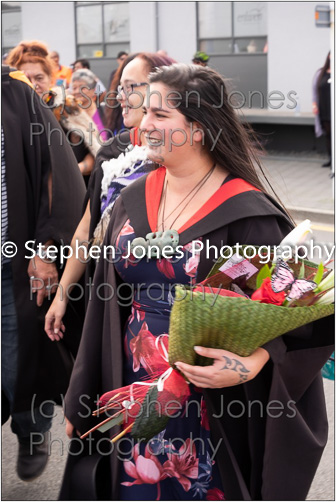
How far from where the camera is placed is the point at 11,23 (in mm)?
22875

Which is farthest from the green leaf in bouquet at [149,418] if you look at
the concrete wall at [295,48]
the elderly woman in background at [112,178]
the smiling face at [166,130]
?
the concrete wall at [295,48]

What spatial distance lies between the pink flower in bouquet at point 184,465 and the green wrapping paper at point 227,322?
46 centimetres

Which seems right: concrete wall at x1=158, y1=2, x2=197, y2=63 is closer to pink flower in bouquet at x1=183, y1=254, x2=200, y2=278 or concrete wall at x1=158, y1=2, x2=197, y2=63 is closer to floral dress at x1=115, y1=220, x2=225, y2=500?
floral dress at x1=115, y1=220, x2=225, y2=500

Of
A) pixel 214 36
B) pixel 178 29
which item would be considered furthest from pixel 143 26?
pixel 214 36

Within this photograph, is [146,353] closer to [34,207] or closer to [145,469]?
[145,469]

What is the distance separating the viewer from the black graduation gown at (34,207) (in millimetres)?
3926

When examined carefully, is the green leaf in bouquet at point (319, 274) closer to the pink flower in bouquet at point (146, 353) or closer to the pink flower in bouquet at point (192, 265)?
the pink flower in bouquet at point (192, 265)

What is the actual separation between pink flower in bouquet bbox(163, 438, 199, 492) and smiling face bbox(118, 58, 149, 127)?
1554 millimetres

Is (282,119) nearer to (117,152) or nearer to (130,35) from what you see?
(130,35)

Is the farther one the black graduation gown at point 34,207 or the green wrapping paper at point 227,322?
the black graduation gown at point 34,207

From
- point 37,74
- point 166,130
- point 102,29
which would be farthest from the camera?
point 102,29

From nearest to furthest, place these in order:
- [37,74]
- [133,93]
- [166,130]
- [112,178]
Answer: [166,130], [112,178], [133,93], [37,74]

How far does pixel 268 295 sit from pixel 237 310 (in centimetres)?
14

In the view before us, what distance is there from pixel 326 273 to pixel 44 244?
182 centimetres
